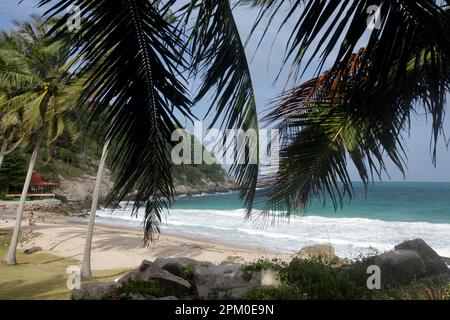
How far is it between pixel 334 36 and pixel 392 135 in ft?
5.02

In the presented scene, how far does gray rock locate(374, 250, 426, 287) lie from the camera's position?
25.6ft

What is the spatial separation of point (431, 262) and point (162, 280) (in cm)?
611

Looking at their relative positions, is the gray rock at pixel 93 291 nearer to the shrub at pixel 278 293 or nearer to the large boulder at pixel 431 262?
the shrub at pixel 278 293

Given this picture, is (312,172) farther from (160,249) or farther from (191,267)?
(160,249)

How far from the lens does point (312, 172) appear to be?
285cm

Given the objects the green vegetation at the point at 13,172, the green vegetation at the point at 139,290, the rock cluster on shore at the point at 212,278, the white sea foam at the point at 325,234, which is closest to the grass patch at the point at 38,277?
the rock cluster on shore at the point at 212,278

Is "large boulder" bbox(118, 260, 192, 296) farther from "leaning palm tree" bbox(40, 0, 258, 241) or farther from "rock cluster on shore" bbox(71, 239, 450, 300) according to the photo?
"leaning palm tree" bbox(40, 0, 258, 241)

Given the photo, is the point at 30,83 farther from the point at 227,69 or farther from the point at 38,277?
the point at 227,69

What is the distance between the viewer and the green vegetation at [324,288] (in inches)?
209

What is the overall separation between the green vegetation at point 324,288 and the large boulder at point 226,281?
144 millimetres

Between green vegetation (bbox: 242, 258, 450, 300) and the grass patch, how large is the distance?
15.5 feet

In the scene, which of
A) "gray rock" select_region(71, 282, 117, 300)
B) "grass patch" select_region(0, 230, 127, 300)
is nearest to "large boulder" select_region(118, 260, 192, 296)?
"gray rock" select_region(71, 282, 117, 300)

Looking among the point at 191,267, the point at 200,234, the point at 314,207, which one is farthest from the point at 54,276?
the point at 314,207
